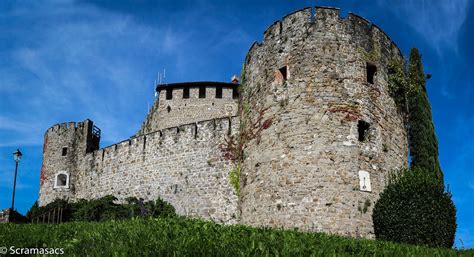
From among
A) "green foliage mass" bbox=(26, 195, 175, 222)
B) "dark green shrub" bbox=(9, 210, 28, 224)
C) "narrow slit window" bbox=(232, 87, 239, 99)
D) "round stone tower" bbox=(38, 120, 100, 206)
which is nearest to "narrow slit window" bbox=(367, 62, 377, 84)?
"green foliage mass" bbox=(26, 195, 175, 222)

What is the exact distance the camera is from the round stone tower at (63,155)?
30188 millimetres

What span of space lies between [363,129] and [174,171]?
9.44m

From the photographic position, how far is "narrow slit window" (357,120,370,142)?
17625 millimetres

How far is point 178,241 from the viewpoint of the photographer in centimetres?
971

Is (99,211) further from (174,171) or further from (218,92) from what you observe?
(218,92)

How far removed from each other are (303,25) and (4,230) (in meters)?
11.8

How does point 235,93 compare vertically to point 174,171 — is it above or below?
above

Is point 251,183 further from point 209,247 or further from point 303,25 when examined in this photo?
point 209,247

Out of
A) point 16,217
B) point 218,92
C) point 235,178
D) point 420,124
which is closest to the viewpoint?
point 420,124

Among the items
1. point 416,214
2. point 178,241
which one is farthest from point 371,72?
point 178,241

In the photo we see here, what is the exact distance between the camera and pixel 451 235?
635 inches

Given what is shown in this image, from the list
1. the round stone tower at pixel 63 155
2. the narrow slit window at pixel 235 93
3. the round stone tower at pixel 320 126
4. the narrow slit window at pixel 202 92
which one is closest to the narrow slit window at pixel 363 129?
the round stone tower at pixel 320 126

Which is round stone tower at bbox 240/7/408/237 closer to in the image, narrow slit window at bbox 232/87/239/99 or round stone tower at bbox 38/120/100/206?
round stone tower at bbox 38/120/100/206

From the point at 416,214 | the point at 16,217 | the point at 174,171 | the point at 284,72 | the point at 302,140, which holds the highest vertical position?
the point at 284,72
